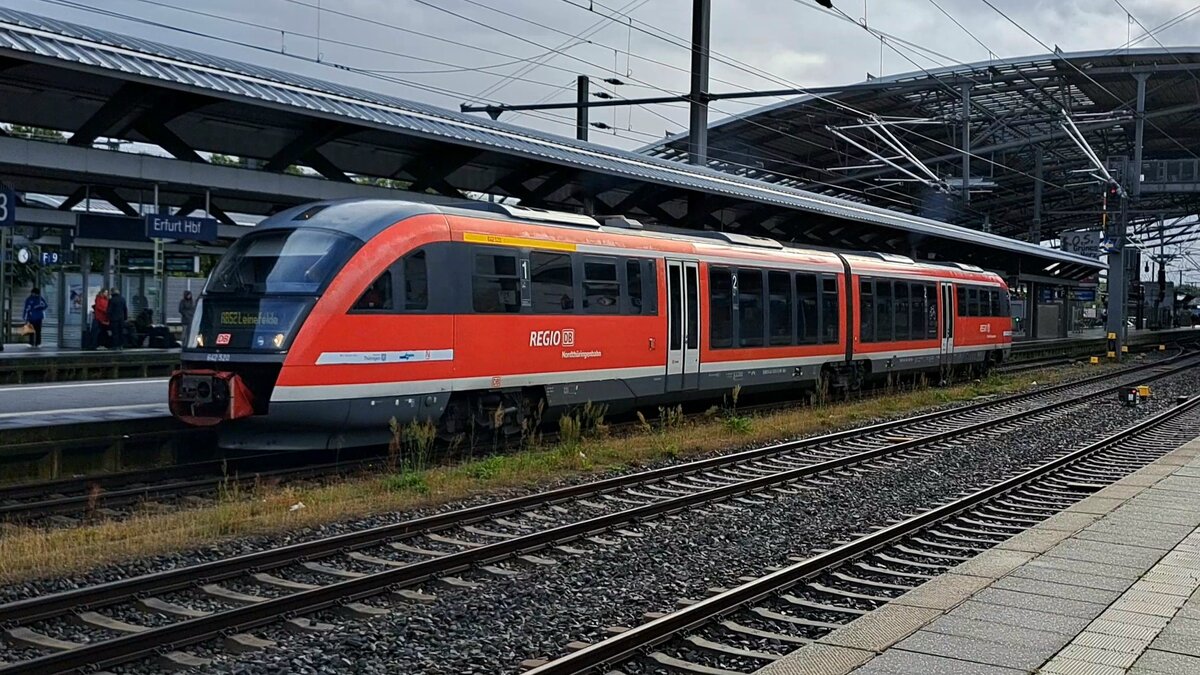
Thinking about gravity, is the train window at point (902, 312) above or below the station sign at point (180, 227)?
below

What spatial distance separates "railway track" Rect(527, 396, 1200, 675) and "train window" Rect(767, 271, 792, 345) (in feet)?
22.9

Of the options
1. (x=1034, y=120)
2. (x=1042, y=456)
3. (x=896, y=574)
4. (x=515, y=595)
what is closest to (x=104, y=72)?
(x=515, y=595)

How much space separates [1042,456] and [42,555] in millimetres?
12428

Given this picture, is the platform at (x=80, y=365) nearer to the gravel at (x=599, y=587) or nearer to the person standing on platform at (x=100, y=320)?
the person standing on platform at (x=100, y=320)

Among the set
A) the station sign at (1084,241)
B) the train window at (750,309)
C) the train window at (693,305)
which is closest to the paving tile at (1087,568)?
the train window at (693,305)

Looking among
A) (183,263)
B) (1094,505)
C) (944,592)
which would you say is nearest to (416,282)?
(944,592)

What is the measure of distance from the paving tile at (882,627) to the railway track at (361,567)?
8.89 ft

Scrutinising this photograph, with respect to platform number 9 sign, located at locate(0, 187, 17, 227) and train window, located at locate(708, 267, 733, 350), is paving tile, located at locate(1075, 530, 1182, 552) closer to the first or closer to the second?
train window, located at locate(708, 267, 733, 350)

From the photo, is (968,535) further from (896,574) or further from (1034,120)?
(1034,120)

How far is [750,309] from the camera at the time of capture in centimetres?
1934

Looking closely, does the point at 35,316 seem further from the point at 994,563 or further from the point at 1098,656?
the point at 1098,656

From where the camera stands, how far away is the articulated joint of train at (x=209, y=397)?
39.3 feet

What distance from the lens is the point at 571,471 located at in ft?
43.5

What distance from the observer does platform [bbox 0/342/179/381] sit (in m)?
21.4
